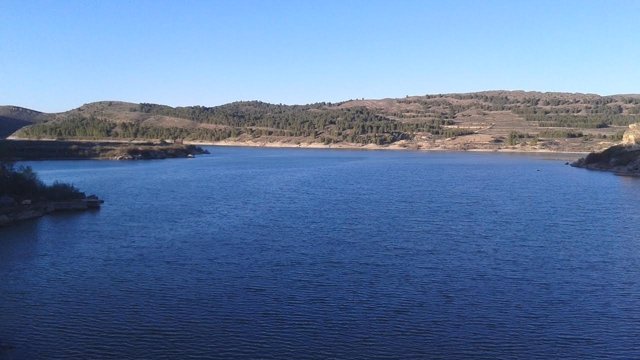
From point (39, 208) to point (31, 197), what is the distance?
Answer: 2610 mm

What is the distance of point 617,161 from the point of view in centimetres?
7788

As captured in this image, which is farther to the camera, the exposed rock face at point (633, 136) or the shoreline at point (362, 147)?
the shoreline at point (362, 147)

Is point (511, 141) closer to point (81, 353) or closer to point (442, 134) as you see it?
point (442, 134)

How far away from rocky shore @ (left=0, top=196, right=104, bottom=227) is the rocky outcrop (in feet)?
187

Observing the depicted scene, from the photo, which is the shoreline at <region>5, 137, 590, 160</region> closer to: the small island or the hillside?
the hillside

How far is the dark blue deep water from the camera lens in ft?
52.3

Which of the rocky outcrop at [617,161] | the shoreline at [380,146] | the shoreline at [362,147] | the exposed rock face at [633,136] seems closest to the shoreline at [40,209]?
the rocky outcrop at [617,161]

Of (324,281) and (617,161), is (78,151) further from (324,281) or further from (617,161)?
(324,281)

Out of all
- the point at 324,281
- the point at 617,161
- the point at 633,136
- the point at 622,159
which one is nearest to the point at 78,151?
the point at 617,161

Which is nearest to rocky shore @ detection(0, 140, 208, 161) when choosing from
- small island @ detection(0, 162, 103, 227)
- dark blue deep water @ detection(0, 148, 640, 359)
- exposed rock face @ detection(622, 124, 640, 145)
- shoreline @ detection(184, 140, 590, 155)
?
small island @ detection(0, 162, 103, 227)

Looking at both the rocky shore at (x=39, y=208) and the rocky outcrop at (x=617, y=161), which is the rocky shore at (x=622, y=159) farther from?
the rocky shore at (x=39, y=208)

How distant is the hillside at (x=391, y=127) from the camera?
136 m

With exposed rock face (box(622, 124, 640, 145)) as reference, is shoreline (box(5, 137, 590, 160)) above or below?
below

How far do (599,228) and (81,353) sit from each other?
26.4 m
